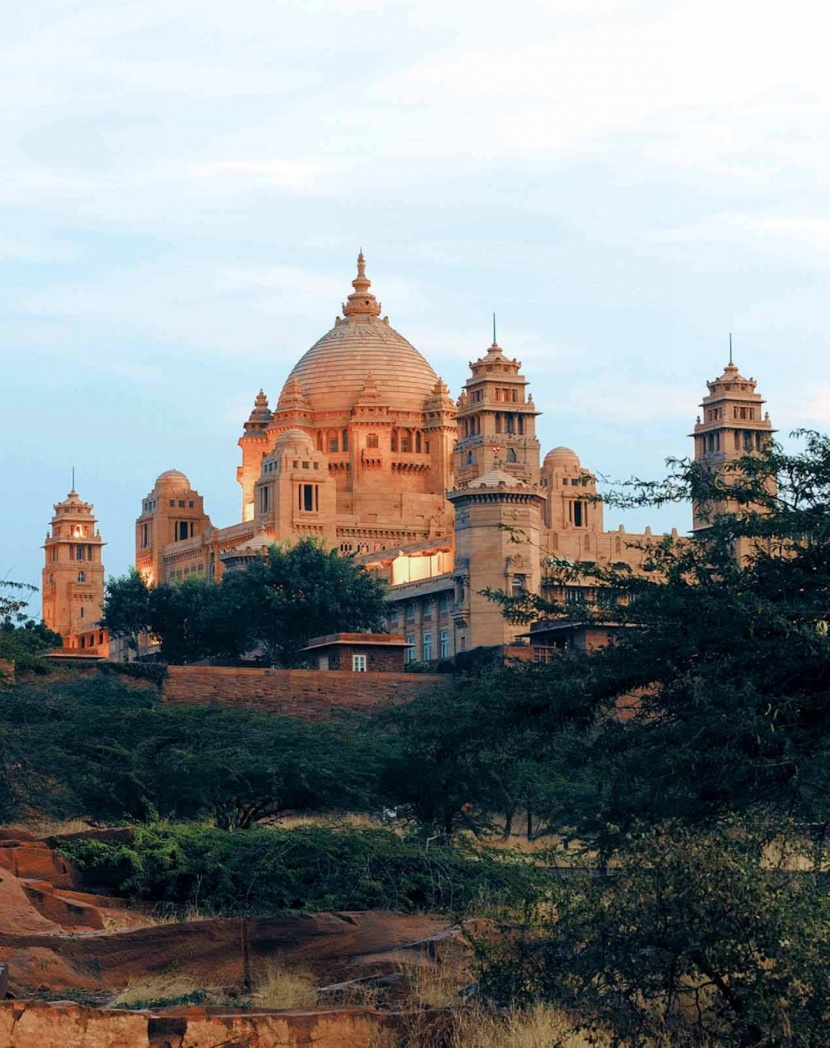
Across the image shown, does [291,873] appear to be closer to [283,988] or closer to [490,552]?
[283,988]

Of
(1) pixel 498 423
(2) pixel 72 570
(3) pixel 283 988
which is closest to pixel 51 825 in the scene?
(3) pixel 283 988

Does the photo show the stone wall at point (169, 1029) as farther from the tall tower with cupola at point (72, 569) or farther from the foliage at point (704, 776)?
the tall tower with cupola at point (72, 569)

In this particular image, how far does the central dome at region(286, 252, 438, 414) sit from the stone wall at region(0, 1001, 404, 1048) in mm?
135148

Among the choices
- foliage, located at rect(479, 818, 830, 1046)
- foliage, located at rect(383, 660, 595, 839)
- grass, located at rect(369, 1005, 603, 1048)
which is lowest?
grass, located at rect(369, 1005, 603, 1048)

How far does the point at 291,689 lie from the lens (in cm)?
6362

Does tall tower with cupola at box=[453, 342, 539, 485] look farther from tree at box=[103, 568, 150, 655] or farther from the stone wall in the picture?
the stone wall

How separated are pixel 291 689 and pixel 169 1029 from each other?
1783 inches

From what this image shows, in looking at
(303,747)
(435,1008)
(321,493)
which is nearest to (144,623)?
(321,493)

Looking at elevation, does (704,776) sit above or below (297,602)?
below

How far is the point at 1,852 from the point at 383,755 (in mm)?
21645

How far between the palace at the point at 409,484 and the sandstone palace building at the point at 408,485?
0.11m

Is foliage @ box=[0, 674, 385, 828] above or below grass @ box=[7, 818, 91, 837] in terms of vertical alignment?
above

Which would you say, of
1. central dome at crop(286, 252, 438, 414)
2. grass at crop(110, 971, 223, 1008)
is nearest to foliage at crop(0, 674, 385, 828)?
grass at crop(110, 971, 223, 1008)

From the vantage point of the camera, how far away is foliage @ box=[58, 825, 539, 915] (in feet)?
91.6
